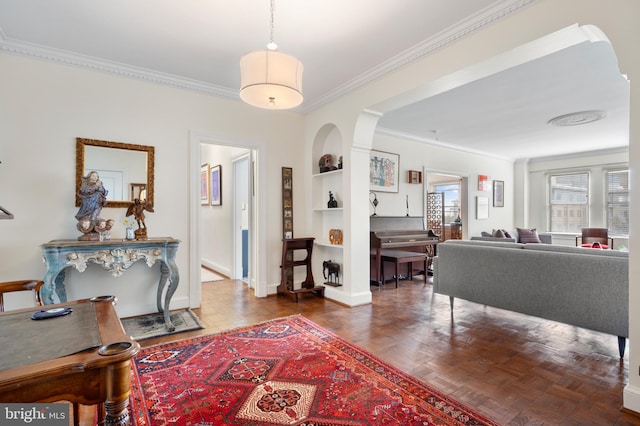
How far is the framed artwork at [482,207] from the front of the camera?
7.57m

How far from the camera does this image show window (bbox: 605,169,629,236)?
7.07 meters

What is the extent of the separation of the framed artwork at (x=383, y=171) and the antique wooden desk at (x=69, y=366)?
501 centimetres

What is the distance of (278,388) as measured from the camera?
208 centimetres

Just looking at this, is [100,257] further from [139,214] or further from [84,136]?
[84,136]

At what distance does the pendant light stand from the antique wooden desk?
1.59 m

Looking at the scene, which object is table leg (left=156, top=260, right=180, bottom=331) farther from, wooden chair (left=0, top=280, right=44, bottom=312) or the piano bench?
the piano bench

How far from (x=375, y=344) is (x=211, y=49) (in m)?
3.15

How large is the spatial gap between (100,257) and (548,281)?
402 centimetres

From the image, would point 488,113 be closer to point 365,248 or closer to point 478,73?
point 478,73

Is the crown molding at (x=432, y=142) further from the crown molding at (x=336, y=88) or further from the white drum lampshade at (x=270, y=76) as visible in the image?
the white drum lampshade at (x=270, y=76)

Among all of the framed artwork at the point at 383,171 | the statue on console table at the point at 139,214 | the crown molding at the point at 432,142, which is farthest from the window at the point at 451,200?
the statue on console table at the point at 139,214

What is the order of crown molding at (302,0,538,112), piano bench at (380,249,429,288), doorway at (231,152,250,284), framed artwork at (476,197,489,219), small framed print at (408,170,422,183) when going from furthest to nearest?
framed artwork at (476,197,489,219) < small framed print at (408,170,422,183) < doorway at (231,152,250,284) < piano bench at (380,249,429,288) < crown molding at (302,0,538,112)

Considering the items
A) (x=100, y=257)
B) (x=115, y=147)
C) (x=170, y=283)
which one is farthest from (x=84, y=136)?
(x=170, y=283)

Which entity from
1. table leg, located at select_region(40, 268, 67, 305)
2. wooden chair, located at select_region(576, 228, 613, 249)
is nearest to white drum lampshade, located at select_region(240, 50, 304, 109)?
table leg, located at select_region(40, 268, 67, 305)
